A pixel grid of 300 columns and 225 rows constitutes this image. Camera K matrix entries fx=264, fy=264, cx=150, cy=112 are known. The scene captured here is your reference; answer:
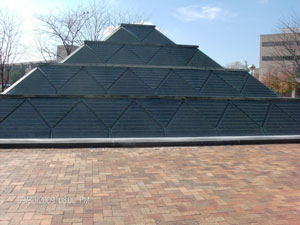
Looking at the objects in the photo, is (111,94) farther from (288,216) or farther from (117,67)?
(288,216)

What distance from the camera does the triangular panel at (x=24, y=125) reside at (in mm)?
7881

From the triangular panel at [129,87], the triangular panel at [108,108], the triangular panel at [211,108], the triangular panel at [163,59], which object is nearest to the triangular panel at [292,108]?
the triangular panel at [211,108]

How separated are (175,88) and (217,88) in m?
1.94

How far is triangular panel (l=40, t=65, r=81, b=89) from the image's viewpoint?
10.5m

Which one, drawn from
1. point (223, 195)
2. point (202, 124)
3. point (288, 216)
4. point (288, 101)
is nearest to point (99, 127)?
point (202, 124)

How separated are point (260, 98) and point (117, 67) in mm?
6172

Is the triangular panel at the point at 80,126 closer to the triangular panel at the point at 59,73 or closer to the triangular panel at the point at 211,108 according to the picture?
the triangular panel at the point at 59,73

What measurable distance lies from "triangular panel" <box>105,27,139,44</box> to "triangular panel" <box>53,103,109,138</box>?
640 cm

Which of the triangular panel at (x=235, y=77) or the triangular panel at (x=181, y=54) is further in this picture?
the triangular panel at (x=181, y=54)

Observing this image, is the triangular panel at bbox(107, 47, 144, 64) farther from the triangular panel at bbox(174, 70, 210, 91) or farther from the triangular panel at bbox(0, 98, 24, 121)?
the triangular panel at bbox(0, 98, 24, 121)

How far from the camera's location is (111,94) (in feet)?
34.2

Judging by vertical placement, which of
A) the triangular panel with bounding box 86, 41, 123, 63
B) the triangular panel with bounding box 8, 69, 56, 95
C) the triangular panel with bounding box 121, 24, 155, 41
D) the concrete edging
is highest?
the triangular panel with bounding box 121, 24, 155, 41

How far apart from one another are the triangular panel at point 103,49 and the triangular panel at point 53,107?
12.5 ft

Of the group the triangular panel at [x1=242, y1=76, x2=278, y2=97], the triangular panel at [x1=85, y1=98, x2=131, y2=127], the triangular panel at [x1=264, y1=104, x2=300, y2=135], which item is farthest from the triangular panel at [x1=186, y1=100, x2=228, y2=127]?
the triangular panel at [x1=85, y1=98, x2=131, y2=127]
